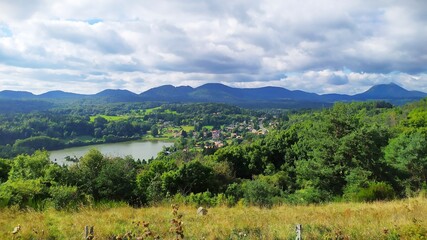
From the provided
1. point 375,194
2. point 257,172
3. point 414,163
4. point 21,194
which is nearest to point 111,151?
→ point 257,172

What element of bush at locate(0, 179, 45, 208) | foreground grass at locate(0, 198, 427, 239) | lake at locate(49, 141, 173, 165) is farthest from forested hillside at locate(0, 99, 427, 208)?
lake at locate(49, 141, 173, 165)

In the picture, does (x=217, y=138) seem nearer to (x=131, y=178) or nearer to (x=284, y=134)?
(x=284, y=134)

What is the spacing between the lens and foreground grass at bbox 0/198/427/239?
5.71 m

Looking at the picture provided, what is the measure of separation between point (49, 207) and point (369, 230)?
759 cm

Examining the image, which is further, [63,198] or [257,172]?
[257,172]

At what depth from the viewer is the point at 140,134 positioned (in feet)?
403

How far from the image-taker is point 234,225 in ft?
21.1

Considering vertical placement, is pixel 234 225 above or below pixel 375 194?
above

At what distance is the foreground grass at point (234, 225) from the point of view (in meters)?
5.71

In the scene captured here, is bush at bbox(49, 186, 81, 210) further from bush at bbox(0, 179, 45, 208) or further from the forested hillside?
bush at bbox(0, 179, 45, 208)

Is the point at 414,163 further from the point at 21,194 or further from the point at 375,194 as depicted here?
the point at 21,194

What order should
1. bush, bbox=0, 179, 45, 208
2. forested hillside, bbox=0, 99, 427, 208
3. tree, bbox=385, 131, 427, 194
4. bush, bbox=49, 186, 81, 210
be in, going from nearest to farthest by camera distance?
bush, bbox=0, 179, 45, 208 → bush, bbox=49, 186, 81, 210 → forested hillside, bbox=0, 99, 427, 208 → tree, bbox=385, 131, 427, 194

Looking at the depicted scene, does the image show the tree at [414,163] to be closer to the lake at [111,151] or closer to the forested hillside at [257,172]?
the forested hillside at [257,172]

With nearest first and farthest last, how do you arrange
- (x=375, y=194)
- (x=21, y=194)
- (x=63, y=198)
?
(x=63, y=198) < (x=21, y=194) < (x=375, y=194)
